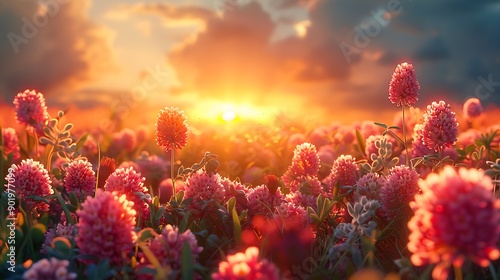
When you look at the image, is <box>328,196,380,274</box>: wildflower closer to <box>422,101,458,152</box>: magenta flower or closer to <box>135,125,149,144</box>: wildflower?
<box>422,101,458,152</box>: magenta flower

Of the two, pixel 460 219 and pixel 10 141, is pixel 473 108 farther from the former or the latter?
pixel 460 219

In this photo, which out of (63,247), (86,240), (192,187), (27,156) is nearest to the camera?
(86,240)

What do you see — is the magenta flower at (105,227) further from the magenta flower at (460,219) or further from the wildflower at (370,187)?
the wildflower at (370,187)

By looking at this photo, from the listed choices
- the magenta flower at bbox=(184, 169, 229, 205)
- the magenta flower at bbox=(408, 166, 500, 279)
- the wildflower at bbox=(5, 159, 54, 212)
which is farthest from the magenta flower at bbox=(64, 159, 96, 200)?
the magenta flower at bbox=(408, 166, 500, 279)

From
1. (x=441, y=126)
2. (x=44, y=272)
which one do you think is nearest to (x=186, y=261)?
(x=44, y=272)

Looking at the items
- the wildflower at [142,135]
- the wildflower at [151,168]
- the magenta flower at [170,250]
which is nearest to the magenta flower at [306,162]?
the magenta flower at [170,250]

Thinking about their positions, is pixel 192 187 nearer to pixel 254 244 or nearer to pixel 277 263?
pixel 254 244

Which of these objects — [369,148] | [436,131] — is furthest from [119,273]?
[369,148]
